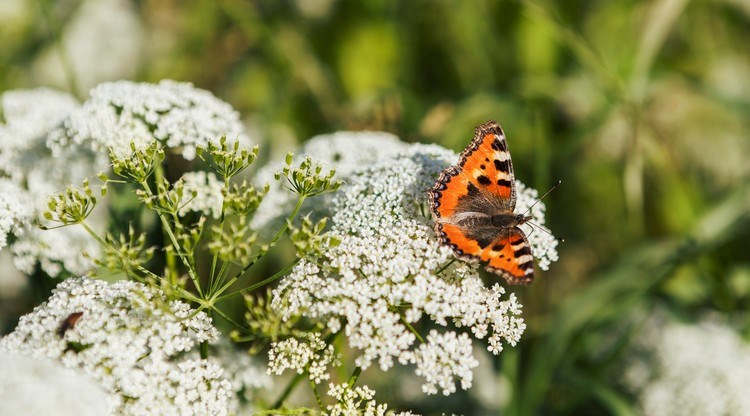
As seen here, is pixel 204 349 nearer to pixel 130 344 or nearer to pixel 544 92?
pixel 130 344

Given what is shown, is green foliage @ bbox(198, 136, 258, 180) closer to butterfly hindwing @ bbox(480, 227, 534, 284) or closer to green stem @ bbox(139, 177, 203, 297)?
green stem @ bbox(139, 177, 203, 297)

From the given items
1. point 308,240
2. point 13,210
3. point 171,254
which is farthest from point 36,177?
point 308,240

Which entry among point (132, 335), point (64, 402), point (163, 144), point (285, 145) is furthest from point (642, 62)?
point (64, 402)

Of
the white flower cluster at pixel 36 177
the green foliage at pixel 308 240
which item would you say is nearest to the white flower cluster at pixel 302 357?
the green foliage at pixel 308 240

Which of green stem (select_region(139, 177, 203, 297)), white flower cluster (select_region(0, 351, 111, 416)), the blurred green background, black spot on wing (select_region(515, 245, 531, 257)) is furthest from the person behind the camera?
the blurred green background

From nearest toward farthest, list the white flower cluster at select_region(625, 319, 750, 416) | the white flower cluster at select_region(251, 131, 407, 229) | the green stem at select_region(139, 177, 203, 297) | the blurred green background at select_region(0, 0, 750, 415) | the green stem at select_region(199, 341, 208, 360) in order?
the green stem at select_region(139, 177, 203, 297), the green stem at select_region(199, 341, 208, 360), the white flower cluster at select_region(251, 131, 407, 229), the white flower cluster at select_region(625, 319, 750, 416), the blurred green background at select_region(0, 0, 750, 415)

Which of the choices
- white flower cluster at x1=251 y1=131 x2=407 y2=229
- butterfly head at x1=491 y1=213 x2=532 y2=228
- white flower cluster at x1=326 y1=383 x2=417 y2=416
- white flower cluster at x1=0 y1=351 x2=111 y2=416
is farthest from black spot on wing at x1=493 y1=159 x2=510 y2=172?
white flower cluster at x1=0 y1=351 x2=111 y2=416
